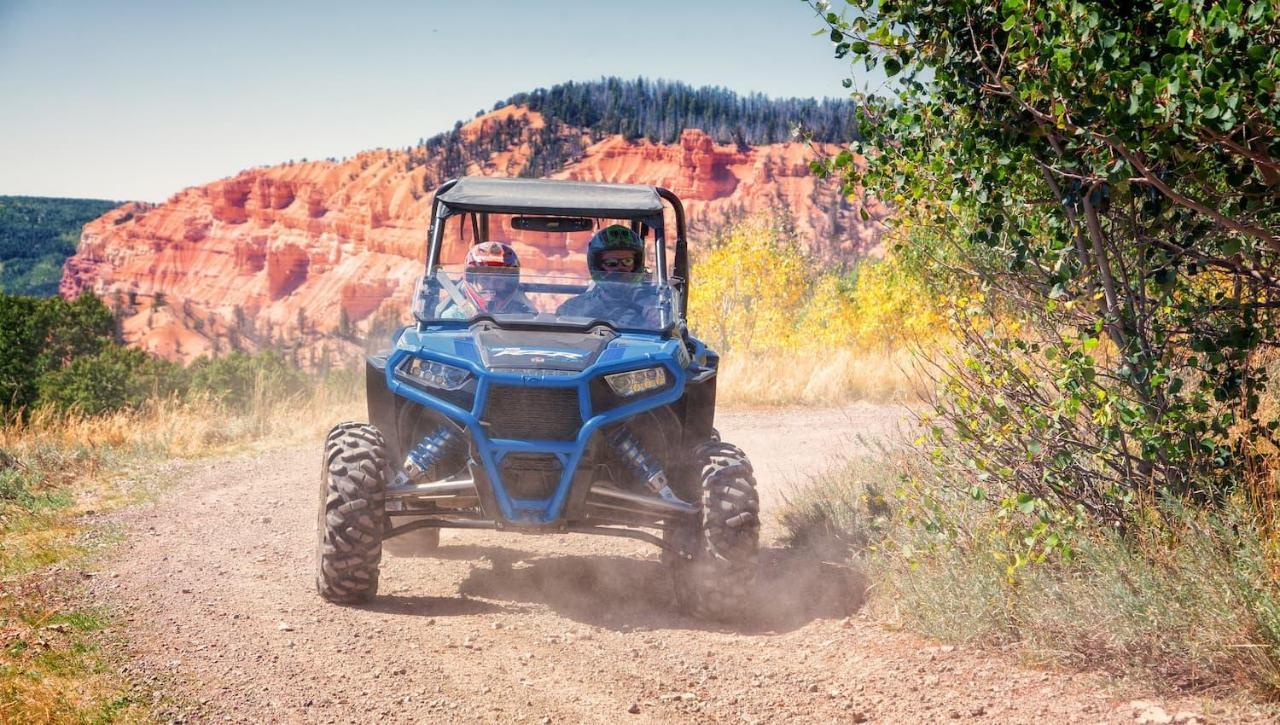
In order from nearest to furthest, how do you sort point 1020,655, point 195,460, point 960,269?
1. point 1020,655
2. point 960,269
3. point 195,460

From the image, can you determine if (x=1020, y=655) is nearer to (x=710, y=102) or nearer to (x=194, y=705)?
(x=194, y=705)

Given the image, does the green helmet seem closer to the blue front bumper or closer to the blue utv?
the blue utv

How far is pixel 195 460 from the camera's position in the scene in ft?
36.2

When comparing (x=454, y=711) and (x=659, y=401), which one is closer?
(x=454, y=711)

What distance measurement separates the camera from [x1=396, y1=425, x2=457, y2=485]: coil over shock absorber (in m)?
5.69

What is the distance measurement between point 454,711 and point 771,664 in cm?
161

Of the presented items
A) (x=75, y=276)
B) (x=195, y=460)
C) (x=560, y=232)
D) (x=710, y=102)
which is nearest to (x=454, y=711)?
(x=560, y=232)

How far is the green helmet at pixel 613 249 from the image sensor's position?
21.8 ft

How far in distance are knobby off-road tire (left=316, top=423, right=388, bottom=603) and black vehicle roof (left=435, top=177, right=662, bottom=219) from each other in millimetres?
1735

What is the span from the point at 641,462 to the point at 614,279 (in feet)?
4.70

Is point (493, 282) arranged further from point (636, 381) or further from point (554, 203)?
point (636, 381)

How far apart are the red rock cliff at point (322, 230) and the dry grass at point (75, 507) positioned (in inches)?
3541

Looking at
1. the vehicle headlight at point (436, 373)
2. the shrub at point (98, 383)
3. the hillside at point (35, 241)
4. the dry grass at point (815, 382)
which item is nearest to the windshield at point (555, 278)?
the vehicle headlight at point (436, 373)

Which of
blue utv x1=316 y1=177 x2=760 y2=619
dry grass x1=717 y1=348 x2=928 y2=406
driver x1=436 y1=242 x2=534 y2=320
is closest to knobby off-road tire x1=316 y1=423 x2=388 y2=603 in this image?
blue utv x1=316 y1=177 x2=760 y2=619
